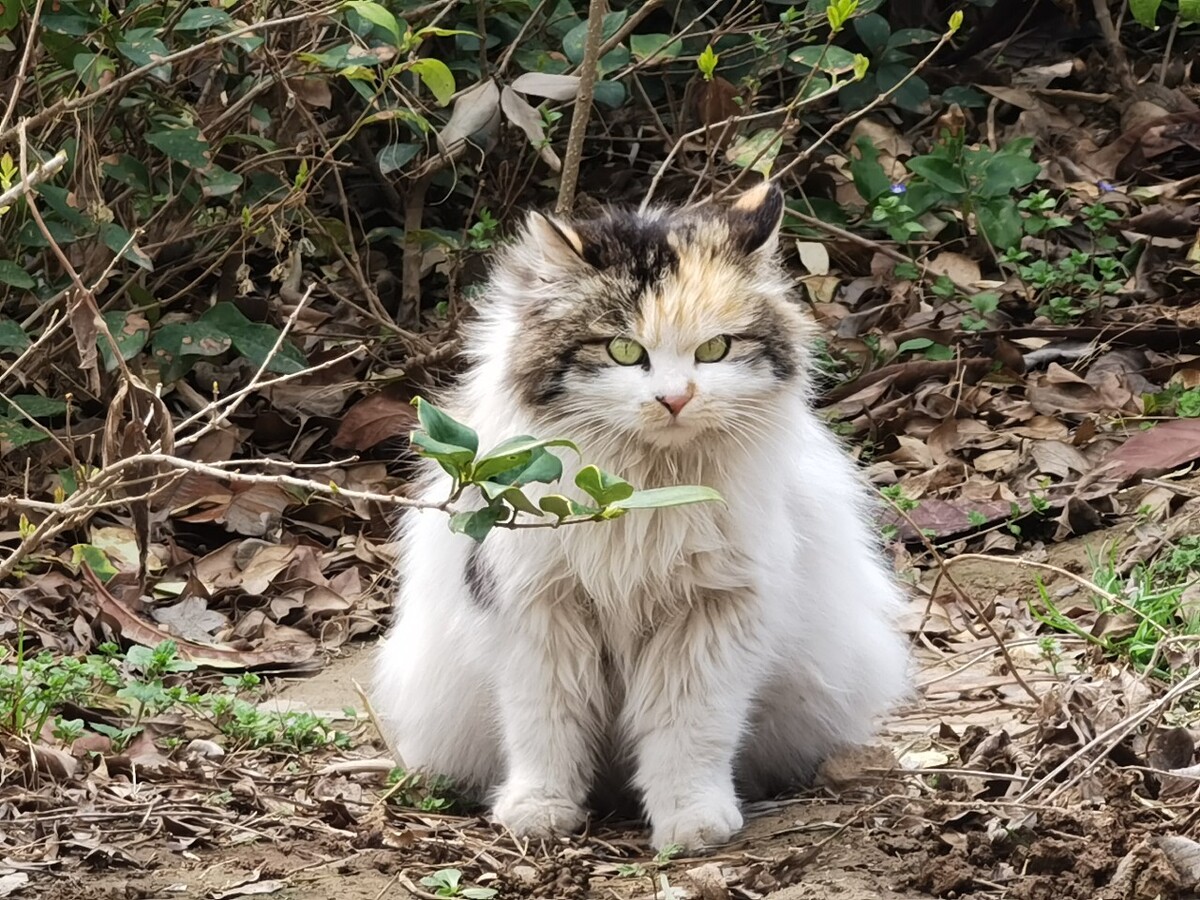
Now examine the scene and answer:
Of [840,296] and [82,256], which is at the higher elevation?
[82,256]

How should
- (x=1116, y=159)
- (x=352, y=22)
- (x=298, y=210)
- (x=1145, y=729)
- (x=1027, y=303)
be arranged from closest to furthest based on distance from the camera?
(x=1145, y=729) < (x=352, y=22) < (x=298, y=210) < (x=1027, y=303) < (x=1116, y=159)

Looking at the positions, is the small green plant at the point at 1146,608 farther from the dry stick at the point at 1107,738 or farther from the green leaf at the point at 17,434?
the green leaf at the point at 17,434

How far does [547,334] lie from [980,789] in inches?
55.7

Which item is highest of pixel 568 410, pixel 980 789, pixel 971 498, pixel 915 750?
pixel 568 410

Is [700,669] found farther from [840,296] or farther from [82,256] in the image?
[840,296]

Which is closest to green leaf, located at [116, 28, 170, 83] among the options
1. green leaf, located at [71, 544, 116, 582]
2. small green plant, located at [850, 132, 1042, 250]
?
green leaf, located at [71, 544, 116, 582]

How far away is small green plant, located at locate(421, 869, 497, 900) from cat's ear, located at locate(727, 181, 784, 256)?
1.55 meters

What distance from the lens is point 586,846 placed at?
3.67 metres

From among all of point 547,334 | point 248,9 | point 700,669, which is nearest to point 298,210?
point 248,9

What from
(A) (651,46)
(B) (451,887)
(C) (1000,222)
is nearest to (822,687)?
(B) (451,887)

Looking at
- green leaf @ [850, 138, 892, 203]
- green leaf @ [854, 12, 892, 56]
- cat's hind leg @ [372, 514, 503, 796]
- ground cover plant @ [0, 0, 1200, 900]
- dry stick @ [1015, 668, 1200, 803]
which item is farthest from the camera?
green leaf @ [854, 12, 892, 56]

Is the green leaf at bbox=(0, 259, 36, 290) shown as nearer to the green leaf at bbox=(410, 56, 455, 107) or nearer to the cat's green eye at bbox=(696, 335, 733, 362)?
the green leaf at bbox=(410, 56, 455, 107)

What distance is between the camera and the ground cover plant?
342cm

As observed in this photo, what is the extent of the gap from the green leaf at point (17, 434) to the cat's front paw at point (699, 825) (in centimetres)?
304
